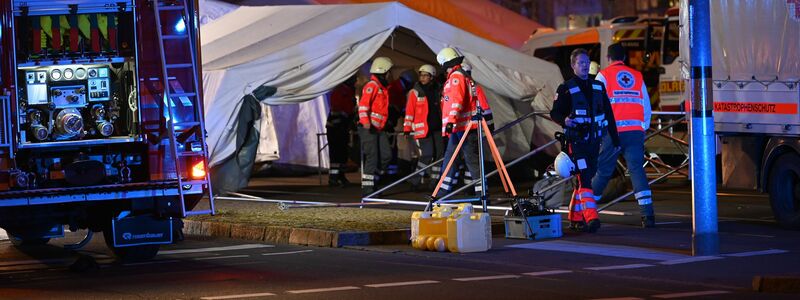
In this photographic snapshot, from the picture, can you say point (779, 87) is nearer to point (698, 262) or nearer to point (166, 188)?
point (698, 262)

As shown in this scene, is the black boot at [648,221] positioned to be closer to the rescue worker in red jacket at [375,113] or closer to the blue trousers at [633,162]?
the blue trousers at [633,162]

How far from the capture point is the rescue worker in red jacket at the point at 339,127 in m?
21.9

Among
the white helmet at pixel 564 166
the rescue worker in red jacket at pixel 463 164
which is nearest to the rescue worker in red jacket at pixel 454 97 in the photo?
the rescue worker in red jacket at pixel 463 164

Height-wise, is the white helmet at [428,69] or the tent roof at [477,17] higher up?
the tent roof at [477,17]

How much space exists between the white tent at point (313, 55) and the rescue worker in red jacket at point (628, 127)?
14.6 feet

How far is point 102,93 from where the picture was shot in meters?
12.4

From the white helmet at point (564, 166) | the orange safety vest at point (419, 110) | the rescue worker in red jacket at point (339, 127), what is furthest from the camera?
the rescue worker in red jacket at point (339, 127)

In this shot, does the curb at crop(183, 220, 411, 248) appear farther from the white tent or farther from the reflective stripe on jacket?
the white tent

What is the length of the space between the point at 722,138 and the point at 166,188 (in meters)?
6.21

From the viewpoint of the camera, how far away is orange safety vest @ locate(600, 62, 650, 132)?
47.0 ft

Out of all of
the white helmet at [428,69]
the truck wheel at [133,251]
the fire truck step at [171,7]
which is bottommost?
the truck wheel at [133,251]

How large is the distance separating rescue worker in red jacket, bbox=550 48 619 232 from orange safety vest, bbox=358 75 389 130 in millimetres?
6225

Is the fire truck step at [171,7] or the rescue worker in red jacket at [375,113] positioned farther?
the rescue worker in red jacket at [375,113]

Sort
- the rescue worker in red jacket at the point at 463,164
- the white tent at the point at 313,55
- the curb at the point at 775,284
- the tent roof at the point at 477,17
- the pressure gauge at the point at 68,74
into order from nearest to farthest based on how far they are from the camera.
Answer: the curb at the point at 775,284
the pressure gauge at the point at 68,74
the rescue worker in red jacket at the point at 463,164
the white tent at the point at 313,55
the tent roof at the point at 477,17
